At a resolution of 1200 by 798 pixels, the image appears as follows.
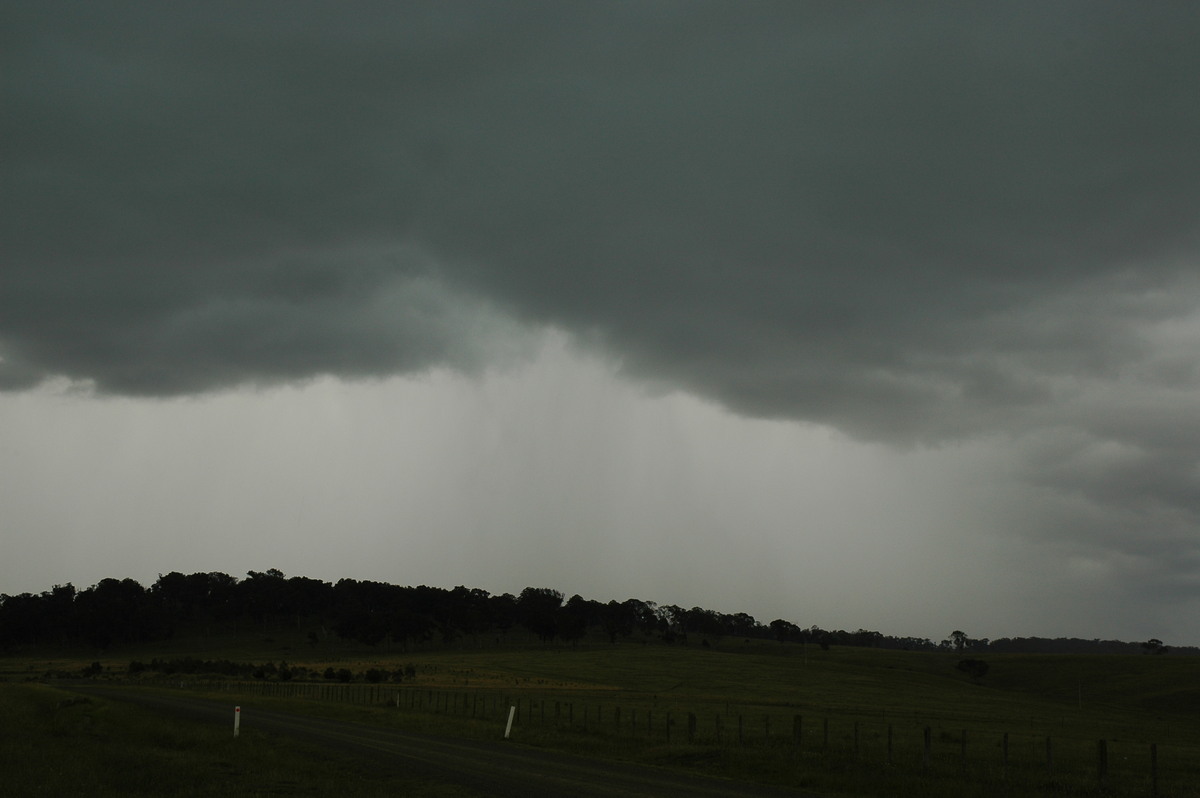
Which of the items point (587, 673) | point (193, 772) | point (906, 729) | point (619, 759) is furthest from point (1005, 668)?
point (193, 772)

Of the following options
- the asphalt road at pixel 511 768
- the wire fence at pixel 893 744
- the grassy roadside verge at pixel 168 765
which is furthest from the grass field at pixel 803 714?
the asphalt road at pixel 511 768

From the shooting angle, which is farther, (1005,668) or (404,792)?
(1005,668)

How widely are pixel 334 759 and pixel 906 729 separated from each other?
1901 inches

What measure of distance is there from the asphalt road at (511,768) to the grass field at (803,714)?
192 centimetres

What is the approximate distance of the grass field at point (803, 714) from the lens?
29.2 m

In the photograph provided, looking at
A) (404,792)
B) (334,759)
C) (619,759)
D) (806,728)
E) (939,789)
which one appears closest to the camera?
(404,792)

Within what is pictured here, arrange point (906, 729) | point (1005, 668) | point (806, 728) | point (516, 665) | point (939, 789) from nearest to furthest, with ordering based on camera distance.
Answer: point (939, 789), point (806, 728), point (906, 729), point (516, 665), point (1005, 668)

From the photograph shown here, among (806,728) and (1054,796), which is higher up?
(1054,796)

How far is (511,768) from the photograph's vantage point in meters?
27.5

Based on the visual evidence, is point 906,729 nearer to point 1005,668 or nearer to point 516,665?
point 516,665

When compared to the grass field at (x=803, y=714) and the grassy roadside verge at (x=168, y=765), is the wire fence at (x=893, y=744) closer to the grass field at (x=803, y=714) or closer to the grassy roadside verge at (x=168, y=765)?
the grass field at (x=803, y=714)

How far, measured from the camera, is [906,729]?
6500 centimetres

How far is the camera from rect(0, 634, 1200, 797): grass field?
2922 cm

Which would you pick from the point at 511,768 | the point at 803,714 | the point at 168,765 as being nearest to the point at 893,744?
the point at 803,714
